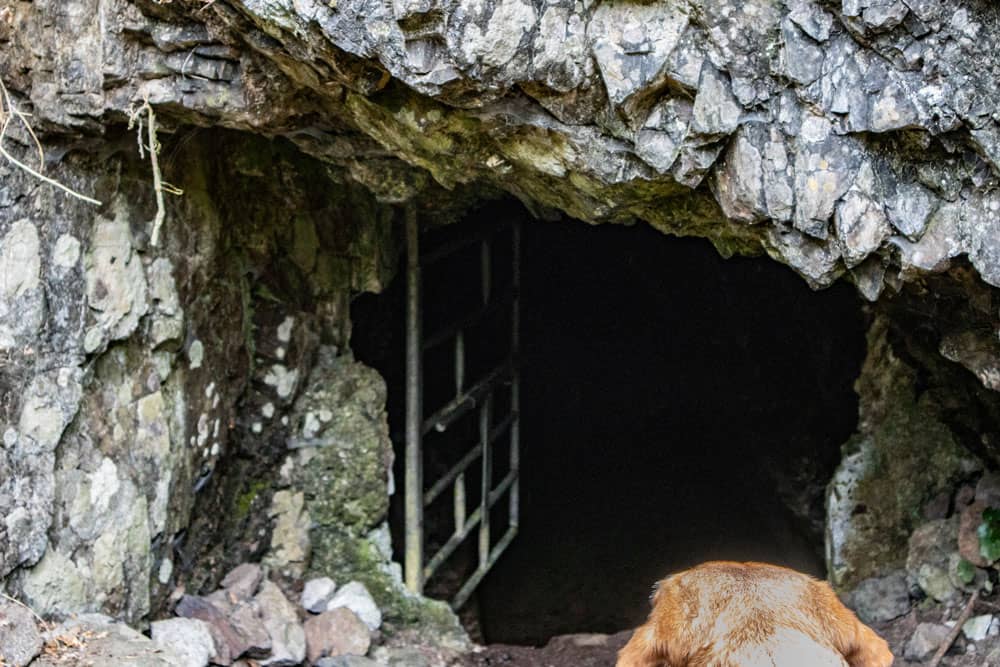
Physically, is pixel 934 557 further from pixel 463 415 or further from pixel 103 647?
pixel 103 647

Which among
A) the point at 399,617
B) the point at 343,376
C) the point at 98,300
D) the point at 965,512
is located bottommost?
the point at 399,617

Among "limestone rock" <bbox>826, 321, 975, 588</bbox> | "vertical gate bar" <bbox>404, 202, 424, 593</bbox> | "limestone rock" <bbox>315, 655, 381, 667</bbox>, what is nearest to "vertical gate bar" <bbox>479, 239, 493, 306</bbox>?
"vertical gate bar" <bbox>404, 202, 424, 593</bbox>

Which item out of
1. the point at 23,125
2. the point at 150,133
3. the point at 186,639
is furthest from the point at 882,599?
the point at 23,125

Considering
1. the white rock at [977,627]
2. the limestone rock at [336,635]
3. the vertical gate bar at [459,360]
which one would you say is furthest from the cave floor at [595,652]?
the vertical gate bar at [459,360]

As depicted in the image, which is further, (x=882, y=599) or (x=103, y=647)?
(x=882, y=599)

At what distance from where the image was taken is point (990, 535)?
3697 millimetres

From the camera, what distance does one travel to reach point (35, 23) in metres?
2.91

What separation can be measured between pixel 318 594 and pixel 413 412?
861mm

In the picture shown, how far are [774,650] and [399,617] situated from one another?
272 cm

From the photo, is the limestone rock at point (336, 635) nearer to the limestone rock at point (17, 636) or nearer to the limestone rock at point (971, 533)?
the limestone rock at point (17, 636)

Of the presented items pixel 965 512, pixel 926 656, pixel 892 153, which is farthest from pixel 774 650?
pixel 965 512

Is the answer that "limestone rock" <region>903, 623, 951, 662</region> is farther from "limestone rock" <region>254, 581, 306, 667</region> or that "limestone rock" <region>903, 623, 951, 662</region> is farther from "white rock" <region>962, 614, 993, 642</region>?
"limestone rock" <region>254, 581, 306, 667</region>

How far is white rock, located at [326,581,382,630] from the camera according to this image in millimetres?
4078

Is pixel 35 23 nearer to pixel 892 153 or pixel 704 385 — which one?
pixel 892 153
